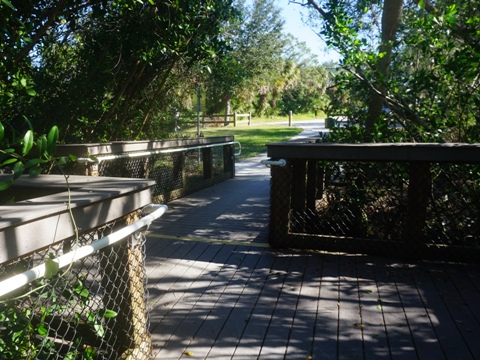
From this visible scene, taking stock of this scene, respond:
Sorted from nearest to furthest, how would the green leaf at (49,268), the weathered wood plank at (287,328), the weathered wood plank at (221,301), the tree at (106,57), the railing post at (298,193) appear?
the green leaf at (49,268)
the weathered wood plank at (287,328)
the weathered wood plank at (221,301)
the railing post at (298,193)
the tree at (106,57)

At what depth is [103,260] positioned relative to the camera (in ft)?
8.02

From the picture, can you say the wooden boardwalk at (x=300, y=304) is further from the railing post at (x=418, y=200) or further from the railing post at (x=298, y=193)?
the railing post at (x=298, y=193)

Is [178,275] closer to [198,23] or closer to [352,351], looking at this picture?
[352,351]

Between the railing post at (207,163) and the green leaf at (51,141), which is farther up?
the green leaf at (51,141)

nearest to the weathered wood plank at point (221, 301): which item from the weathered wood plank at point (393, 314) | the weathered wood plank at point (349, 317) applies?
the weathered wood plank at point (349, 317)

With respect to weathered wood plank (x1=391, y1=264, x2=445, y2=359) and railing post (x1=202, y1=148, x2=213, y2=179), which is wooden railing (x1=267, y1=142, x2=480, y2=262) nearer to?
weathered wood plank (x1=391, y1=264, x2=445, y2=359)

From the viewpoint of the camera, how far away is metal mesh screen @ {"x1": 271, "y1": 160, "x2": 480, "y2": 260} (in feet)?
14.7

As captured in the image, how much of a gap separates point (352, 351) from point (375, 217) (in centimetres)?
289

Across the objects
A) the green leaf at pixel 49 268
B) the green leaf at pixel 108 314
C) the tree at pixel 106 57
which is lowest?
the green leaf at pixel 108 314

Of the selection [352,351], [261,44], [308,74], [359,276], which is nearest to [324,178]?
[359,276]

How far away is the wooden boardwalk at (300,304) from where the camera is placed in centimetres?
289

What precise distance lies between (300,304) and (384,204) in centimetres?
249

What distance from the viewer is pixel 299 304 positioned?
353 centimetres

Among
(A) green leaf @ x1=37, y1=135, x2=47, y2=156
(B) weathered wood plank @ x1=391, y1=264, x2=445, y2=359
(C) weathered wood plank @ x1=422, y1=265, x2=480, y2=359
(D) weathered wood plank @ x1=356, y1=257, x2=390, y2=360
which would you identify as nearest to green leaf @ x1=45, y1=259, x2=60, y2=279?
(A) green leaf @ x1=37, y1=135, x2=47, y2=156
